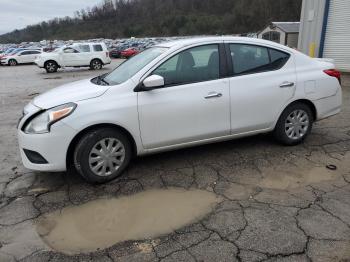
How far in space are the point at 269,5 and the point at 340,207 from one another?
285 feet

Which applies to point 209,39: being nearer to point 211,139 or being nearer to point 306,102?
point 211,139

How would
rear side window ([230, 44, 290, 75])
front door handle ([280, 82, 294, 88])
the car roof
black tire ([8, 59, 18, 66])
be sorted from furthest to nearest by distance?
black tire ([8, 59, 18, 66])
front door handle ([280, 82, 294, 88])
rear side window ([230, 44, 290, 75])
the car roof

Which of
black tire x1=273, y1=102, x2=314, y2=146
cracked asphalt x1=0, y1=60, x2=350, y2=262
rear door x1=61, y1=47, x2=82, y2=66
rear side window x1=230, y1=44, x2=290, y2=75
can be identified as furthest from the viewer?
rear door x1=61, y1=47, x2=82, y2=66

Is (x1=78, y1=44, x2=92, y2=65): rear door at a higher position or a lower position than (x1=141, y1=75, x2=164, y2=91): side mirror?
lower

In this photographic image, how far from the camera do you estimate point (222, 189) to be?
4.00 metres

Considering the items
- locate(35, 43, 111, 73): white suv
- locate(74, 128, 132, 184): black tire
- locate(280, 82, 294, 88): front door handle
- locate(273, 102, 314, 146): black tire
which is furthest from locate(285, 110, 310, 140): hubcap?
locate(35, 43, 111, 73): white suv

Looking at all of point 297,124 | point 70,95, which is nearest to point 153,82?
point 70,95

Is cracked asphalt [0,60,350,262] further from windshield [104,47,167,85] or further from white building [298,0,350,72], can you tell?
white building [298,0,350,72]

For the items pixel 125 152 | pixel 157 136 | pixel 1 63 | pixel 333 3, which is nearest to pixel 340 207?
pixel 157 136

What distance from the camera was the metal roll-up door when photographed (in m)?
14.0

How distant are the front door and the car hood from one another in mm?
539

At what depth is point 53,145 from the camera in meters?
3.85

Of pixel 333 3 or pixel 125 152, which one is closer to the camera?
pixel 125 152

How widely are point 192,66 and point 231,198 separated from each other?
5.66 ft
